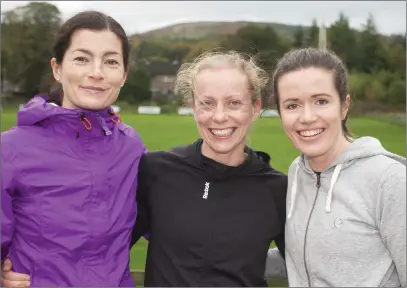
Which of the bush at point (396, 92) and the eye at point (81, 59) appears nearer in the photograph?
the eye at point (81, 59)

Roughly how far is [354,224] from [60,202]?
1.15m

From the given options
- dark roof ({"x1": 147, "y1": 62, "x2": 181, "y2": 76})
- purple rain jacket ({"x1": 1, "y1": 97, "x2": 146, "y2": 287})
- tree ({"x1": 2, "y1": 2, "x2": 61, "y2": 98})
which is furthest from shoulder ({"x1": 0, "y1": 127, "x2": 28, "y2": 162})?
dark roof ({"x1": 147, "y1": 62, "x2": 181, "y2": 76})

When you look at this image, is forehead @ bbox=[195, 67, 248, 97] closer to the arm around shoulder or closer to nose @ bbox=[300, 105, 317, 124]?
nose @ bbox=[300, 105, 317, 124]

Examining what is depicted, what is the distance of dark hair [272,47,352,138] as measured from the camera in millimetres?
2225

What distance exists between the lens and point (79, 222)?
2.20 m

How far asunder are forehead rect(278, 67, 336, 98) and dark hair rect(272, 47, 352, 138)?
0.02 m

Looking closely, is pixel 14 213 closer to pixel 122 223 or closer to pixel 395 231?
pixel 122 223

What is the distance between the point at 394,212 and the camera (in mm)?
1909

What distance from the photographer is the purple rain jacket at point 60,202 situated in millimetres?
2176

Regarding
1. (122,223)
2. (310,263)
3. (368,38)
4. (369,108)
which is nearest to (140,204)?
(122,223)

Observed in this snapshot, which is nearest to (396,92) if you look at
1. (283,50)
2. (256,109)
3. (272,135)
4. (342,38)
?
(283,50)

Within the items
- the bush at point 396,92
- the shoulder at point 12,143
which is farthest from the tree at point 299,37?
the shoulder at point 12,143

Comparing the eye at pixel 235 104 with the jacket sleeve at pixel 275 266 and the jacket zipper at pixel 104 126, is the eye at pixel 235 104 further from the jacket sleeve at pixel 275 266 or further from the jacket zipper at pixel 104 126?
the jacket sleeve at pixel 275 266

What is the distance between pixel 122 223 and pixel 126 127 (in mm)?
510
